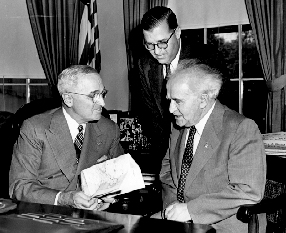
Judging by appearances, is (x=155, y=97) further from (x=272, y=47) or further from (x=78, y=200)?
(x=272, y=47)

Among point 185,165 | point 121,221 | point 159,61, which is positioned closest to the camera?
point 121,221

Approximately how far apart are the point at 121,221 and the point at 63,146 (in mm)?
1000

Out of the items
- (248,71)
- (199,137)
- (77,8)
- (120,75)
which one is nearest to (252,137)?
(199,137)

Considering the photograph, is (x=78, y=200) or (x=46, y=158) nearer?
(x=78, y=200)

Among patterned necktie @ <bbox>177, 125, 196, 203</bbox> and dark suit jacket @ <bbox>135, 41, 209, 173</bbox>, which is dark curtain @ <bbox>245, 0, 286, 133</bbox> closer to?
dark suit jacket @ <bbox>135, 41, 209, 173</bbox>

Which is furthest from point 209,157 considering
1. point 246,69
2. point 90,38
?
point 90,38

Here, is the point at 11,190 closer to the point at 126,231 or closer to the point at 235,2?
the point at 126,231

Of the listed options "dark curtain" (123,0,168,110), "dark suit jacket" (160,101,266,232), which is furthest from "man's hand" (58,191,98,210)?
"dark curtain" (123,0,168,110)

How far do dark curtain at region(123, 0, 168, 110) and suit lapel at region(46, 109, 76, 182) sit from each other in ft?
10.4

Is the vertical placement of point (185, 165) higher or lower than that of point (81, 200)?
higher

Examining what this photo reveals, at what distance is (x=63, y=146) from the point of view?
8.14 feet

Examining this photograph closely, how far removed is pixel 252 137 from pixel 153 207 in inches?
58.2

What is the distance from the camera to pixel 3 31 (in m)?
6.28

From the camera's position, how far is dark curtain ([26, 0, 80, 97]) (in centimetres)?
610
